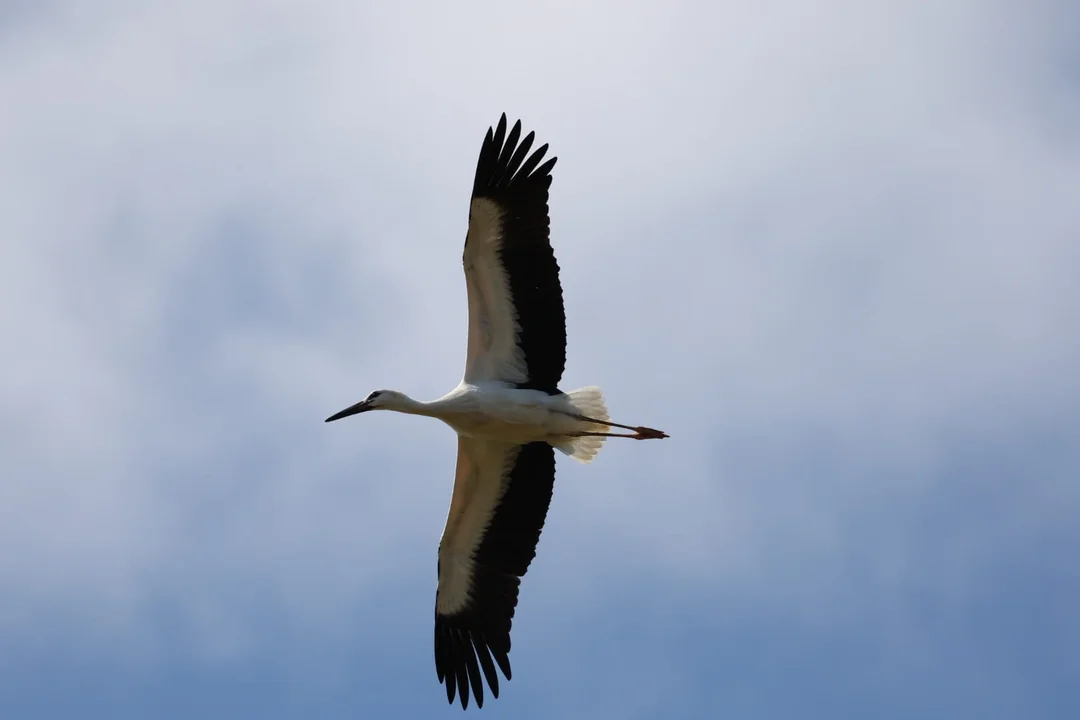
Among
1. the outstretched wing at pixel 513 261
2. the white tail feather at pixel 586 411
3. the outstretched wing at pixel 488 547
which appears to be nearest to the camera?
the outstretched wing at pixel 513 261

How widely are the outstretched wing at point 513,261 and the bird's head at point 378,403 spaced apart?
0.81 metres

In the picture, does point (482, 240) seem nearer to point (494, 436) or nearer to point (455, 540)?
point (494, 436)

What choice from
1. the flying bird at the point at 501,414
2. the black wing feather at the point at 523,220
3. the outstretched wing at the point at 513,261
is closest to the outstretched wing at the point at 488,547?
the flying bird at the point at 501,414

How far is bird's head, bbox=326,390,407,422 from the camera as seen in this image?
→ 13.9 metres

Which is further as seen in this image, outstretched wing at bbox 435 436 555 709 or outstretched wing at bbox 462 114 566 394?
outstretched wing at bbox 435 436 555 709

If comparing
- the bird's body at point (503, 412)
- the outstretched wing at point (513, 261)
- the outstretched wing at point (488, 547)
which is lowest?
the outstretched wing at point (488, 547)

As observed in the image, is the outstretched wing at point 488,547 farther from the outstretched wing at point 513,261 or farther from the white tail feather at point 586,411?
the outstretched wing at point 513,261

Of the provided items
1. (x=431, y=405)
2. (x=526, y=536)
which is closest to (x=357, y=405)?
(x=431, y=405)

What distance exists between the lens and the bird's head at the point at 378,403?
1394cm

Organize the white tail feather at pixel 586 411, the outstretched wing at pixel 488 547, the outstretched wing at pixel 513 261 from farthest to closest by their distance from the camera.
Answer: the outstretched wing at pixel 488 547, the white tail feather at pixel 586 411, the outstretched wing at pixel 513 261

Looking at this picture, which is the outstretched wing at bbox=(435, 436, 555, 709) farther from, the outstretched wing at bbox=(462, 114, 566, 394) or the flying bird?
the outstretched wing at bbox=(462, 114, 566, 394)

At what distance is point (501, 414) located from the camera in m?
13.5

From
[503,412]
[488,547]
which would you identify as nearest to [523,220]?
[503,412]

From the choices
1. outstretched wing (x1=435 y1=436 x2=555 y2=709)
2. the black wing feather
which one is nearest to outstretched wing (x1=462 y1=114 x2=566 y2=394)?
the black wing feather
